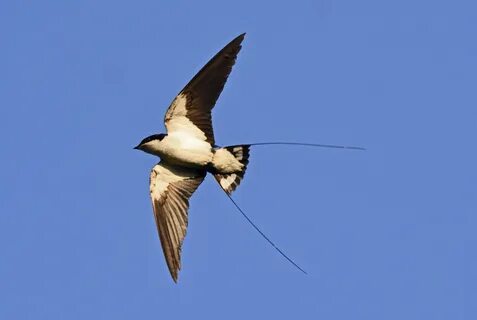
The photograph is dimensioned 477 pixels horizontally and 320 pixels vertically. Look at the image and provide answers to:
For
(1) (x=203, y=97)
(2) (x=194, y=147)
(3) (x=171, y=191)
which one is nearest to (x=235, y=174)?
(2) (x=194, y=147)

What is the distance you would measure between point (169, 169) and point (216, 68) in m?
0.99

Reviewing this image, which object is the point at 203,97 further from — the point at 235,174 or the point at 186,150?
the point at 235,174

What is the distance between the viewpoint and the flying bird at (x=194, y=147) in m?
7.05

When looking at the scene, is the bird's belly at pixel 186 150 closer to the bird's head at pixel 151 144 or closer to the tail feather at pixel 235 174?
the bird's head at pixel 151 144

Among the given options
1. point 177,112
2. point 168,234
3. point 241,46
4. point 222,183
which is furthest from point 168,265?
point 241,46

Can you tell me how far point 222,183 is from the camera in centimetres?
725

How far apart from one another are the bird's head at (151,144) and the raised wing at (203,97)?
17 cm

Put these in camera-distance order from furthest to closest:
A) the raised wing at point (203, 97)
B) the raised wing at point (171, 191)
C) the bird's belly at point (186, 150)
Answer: the raised wing at point (171, 191) < the bird's belly at point (186, 150) < the raised wing at point (203, 97)

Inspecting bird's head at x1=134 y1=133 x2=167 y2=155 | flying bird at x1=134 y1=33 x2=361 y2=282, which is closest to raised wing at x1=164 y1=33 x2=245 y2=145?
flying bird at x1=134 y1=33 x2=361 y2=282

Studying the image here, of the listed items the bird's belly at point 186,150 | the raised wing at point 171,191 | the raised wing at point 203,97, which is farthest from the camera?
the raised wing at point 171,191

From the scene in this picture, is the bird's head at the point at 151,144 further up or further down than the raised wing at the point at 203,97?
further down

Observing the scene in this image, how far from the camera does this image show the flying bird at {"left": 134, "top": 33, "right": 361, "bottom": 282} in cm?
705

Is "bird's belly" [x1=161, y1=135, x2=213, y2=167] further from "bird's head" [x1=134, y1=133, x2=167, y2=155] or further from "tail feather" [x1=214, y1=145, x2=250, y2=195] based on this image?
"tail feather" [x1=214, y1=145, x2=250, y2=195]

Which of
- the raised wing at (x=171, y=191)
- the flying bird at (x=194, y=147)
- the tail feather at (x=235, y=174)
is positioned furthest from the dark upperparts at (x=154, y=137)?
the tail feather at (x=235, y=174)
